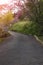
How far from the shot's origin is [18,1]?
2814cm

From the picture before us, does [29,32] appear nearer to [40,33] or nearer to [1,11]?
[40,33]

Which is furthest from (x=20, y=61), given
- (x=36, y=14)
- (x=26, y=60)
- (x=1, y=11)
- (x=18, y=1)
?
(x=18, y=1)

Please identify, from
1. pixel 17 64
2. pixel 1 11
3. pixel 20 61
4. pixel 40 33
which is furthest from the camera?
pixel 40 33

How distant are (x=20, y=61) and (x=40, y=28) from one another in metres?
14.6

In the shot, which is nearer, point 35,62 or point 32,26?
point 35,62

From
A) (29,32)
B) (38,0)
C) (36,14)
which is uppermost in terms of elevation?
(38,0)

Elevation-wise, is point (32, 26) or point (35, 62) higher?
point (35, 62)

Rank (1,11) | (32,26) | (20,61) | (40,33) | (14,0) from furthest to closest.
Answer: (14,0) → (32,26) → (40,33) → (1,11) → (20,61)

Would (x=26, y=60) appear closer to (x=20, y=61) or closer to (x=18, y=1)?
(x=20, y=61)

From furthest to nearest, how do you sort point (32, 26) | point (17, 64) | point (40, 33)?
point (32, 26)
point (40, 33)
point (17, 64)

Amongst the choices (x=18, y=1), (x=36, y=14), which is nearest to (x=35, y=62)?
(x=36, y=14)

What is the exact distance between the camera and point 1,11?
2361 centimetres

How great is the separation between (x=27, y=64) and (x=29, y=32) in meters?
17.5

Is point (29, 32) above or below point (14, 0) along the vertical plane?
below
